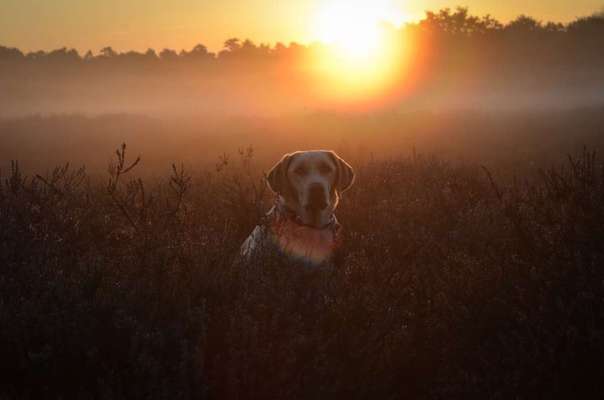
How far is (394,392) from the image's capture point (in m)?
2.91

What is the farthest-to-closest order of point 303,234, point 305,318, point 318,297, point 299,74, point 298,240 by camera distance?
point 299,74, point 303,234, point 298,240, point 318,297, point 305,318

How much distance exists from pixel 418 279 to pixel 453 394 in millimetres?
1146

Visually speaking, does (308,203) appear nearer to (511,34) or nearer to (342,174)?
(342,174)

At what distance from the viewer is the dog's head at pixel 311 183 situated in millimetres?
5301

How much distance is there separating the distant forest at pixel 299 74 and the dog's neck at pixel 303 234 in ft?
88.5

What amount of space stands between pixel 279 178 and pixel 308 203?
54 cm

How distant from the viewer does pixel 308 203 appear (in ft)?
17.4

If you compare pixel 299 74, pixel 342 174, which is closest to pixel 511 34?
pixel 299 74

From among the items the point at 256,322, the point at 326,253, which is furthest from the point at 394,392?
the point at 326,253

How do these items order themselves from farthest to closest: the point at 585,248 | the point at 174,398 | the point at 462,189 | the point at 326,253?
the point at 462,189 → the point at 326,253 → the point at 585,248 → the point at 174,398

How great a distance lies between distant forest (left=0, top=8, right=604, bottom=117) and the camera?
140 ft

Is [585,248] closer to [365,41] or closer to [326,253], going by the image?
[326,253]

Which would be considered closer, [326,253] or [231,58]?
[326,253]

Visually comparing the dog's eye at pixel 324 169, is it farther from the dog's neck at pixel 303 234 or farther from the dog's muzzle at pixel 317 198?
the dog's neck at pixel 303 234
